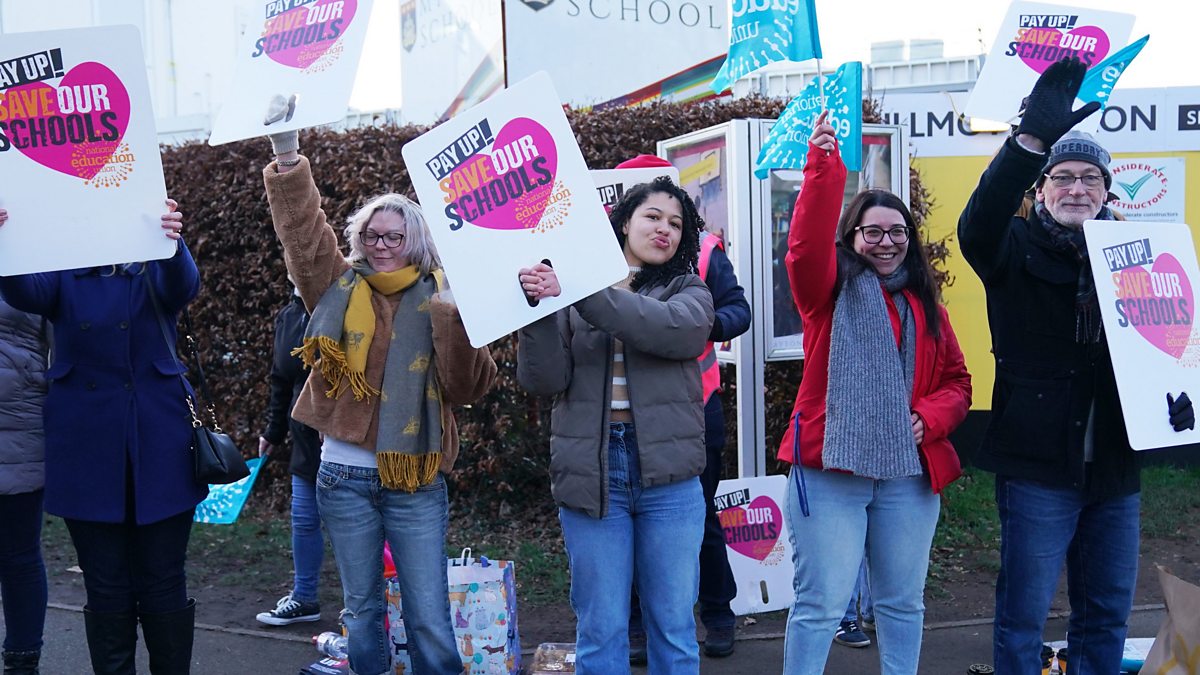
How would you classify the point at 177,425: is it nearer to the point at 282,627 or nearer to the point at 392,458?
the point at 392,458

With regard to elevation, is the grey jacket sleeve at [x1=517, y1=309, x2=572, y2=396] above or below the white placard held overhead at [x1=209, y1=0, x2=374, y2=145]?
below

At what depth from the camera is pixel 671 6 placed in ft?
33.1

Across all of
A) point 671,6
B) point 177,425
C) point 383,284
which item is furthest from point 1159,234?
point 671,6

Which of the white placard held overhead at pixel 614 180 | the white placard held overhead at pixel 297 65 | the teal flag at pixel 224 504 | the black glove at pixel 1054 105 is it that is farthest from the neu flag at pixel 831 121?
the teal flag at pixel 224 504

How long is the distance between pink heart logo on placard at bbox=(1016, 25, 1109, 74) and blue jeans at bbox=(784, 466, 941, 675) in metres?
1.68

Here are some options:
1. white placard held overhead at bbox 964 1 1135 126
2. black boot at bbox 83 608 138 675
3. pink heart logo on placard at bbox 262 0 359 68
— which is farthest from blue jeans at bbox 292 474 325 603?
white placard held overhead at bbox 964 1 1135 126

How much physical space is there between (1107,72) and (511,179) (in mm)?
2286

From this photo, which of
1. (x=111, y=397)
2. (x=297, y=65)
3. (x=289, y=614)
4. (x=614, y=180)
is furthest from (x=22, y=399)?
(x=614, y=180)

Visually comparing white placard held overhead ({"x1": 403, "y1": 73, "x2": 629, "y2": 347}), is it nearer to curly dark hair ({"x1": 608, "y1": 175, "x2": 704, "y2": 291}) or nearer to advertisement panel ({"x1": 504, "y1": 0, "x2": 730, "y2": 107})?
curly dark hair ({"x1": 608, "y1": 175, "x2": 704, "y2": 291})

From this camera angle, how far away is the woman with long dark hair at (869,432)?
3158 mm

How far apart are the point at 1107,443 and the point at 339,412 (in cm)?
242

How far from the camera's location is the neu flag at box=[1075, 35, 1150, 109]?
11.9ft

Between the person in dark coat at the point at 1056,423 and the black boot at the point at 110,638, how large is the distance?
2.80 m

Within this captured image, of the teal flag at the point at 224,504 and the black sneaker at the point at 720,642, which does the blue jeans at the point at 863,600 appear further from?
the teal flag at the point at 224,504
